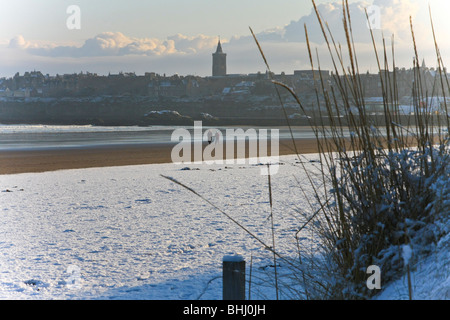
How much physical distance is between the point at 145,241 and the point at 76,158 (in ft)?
35.3

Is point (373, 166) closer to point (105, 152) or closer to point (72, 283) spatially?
point (72, 283)

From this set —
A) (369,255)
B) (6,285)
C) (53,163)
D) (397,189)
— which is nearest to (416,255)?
(369,255)

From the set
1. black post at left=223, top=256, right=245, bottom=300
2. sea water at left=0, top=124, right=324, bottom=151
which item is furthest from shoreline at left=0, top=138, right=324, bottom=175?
black post at left=223, top=256, right=245, bottom=300

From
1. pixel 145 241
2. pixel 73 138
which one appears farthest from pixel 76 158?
pixel 145 241

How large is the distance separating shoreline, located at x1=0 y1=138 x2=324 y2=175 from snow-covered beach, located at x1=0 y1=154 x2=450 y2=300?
11.9 ft

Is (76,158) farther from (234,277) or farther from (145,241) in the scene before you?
(234,277)

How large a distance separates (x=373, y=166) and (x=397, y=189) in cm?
30

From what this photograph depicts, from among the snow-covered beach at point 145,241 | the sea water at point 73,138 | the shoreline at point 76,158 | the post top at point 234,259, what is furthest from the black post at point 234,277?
the sea water at point 73,138

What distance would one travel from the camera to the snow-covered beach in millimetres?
3715

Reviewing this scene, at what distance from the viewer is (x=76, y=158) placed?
15250 millimetres

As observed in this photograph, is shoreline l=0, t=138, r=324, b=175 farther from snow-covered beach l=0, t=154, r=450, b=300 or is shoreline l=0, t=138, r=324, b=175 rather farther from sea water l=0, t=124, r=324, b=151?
snow-covered beach l=0, t=154, r=450, b=300

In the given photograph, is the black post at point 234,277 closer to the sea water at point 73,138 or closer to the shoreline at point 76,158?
the shoreline at point 76,158

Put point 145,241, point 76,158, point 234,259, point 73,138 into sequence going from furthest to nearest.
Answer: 1. point 73,138
2. point 76,158
3. point 145,241
4. point 234,259

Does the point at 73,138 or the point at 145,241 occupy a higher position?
the point at 73,138
